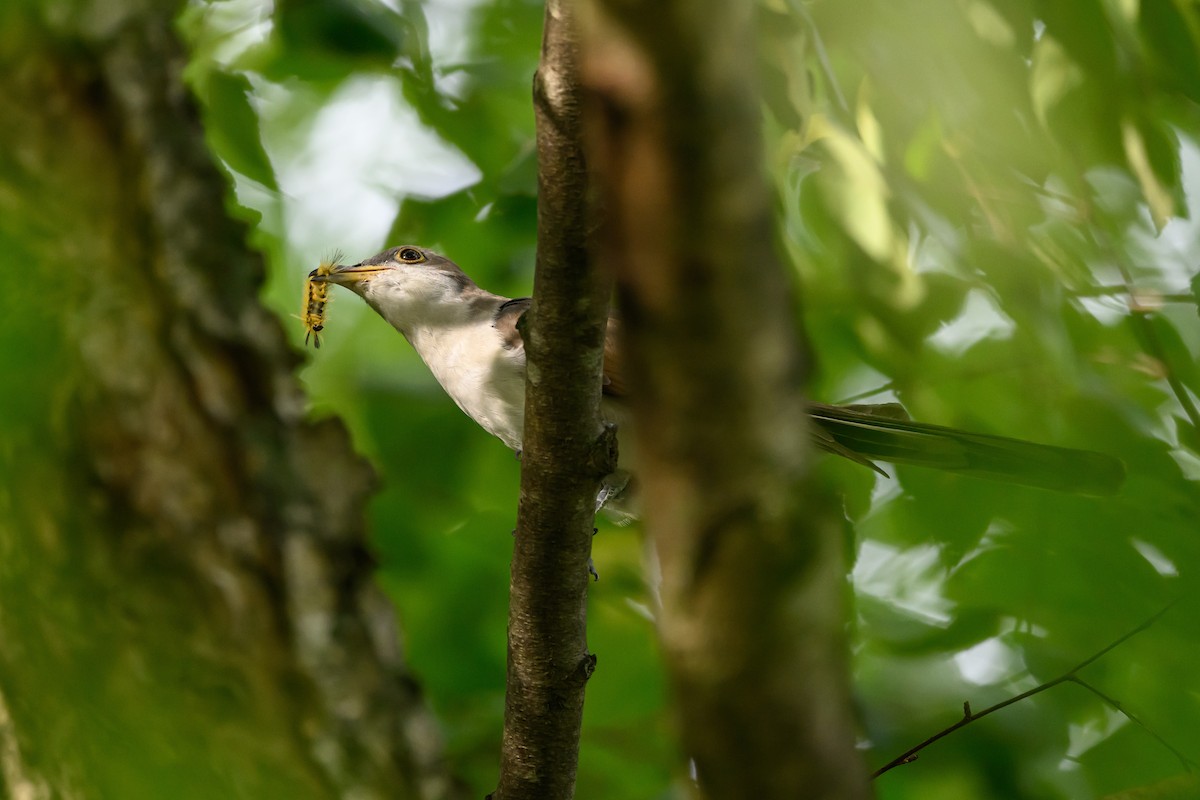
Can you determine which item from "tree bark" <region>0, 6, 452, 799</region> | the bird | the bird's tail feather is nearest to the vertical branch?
the bird

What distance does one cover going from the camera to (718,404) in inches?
35.8

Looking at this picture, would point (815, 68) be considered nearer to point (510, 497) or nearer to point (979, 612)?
point (979, 612)

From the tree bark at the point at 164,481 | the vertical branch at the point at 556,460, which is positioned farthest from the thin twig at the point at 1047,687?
the tree bark at the point at 164,481

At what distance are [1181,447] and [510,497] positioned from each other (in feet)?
7.71

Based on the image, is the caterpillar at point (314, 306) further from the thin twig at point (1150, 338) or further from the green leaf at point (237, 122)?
the thin twig at point (1150, 338)

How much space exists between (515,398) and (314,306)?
1532 mm

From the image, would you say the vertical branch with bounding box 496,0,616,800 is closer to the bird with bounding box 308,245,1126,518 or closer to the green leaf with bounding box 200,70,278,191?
the bird with bounding box 308,245,1126,518

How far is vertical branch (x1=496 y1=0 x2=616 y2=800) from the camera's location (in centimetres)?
184

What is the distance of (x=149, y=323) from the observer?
401cm

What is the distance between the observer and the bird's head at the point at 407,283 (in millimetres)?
4379

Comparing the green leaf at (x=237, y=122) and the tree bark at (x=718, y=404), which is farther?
the green leaf at (x=237, y=122)

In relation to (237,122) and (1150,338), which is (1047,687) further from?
(237,122)

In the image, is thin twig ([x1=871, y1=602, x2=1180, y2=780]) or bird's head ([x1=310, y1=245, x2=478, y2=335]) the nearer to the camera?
thin twig ([x1=871, y1=602, x2=1180, y2=780])

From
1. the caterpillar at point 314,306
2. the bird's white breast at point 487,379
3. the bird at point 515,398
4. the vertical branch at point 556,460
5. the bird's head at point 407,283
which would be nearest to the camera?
the vertical branch at point 556,460
